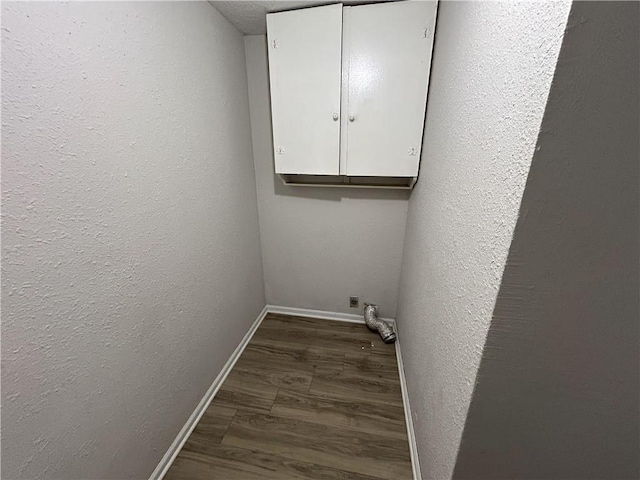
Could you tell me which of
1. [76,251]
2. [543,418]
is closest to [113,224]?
[76,251]

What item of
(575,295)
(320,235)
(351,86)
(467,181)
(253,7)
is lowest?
(320,235)

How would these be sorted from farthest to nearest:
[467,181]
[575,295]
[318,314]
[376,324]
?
[318,314] < [376,324] < [467,181] < [575,295]

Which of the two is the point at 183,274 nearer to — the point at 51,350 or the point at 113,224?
the point at 113,224

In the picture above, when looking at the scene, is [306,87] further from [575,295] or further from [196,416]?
[196,416]

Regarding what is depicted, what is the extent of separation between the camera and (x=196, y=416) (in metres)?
1.36

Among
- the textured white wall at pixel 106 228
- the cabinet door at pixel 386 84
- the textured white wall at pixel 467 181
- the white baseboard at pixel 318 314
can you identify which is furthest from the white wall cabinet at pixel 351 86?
the white baseboard at pixel 318 314

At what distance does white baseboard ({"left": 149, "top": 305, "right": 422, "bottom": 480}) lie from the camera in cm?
115

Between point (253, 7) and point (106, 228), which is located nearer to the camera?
point (106, 228)

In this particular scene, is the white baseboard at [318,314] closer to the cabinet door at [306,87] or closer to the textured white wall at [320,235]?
the textured white wall at [320,235]

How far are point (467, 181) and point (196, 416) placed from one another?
168 centimetres

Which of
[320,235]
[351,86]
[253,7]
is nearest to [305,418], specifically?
[320,235]

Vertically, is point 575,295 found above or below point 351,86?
below

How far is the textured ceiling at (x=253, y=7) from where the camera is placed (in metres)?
1.32

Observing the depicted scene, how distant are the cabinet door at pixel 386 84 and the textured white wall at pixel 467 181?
0.10m
